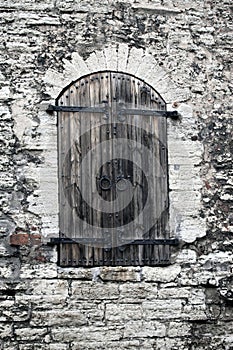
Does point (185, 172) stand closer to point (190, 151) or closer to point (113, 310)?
point (190, 151)

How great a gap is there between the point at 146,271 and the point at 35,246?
0.98 metres

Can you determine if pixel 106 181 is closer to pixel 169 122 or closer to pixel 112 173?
pixel 112 173

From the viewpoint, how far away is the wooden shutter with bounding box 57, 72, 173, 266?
654 cm

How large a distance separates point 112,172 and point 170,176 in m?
0.53

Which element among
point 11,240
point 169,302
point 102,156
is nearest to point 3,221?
point 11,240

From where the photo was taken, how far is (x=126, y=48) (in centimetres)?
692

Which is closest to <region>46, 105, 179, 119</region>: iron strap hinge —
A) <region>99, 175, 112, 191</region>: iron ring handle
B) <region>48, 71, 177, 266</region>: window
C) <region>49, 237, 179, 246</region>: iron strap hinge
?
<region>48, 71, 177, 266</region>: window

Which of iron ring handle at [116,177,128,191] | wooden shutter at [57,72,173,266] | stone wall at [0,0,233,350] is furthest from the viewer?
iron ring handle at [116,177,128,191]

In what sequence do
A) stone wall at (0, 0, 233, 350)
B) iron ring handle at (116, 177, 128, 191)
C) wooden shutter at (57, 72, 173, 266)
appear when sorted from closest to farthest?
stone wall at (0, 0, 233, 350)
wooden shutter at (57, 72, 173, 266)
iron ring handle at (116, 177, 128, 191)

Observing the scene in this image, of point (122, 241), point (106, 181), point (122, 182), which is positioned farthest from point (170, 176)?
point (122, 241)

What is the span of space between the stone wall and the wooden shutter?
91 millimetres

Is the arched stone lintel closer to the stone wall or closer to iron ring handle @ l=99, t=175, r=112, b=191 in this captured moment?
the stone wall

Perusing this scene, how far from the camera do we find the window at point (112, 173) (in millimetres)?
6539

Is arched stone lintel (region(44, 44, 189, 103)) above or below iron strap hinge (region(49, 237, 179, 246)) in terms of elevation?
above
